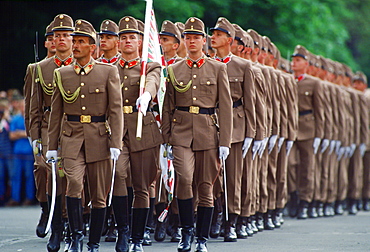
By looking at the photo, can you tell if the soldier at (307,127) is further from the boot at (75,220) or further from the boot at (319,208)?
the boot at (75,220)

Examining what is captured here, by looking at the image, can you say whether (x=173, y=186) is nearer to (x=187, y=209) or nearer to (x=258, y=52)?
(x=187, y=209)

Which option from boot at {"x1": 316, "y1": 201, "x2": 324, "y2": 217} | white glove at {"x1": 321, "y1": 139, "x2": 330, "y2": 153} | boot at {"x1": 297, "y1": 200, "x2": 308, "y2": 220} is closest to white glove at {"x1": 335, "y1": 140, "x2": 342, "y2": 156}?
white glove at {"x1": 321, "y1": 139, "x2": 330, "y2": 153}

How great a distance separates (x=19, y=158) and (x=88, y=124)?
8.60 meters

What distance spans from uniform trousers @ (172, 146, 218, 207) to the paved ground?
713 millimetres

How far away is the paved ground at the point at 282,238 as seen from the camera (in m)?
10.6

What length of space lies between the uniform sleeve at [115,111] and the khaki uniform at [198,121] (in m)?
0.89

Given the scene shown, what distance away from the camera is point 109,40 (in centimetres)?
1080

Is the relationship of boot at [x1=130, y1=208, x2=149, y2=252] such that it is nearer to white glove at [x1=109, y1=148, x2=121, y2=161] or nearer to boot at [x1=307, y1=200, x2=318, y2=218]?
white glove at [x1=109, y1=148, x2=121, y2=161]

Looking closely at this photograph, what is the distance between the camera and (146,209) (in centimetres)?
984

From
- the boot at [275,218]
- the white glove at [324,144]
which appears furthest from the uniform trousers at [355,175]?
the boot at [275,218]

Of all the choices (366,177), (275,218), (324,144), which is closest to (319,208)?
(324,144)

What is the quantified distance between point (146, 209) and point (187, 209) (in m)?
0.42

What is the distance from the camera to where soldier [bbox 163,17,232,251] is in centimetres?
984

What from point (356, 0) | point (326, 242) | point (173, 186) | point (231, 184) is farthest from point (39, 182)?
point (356, 0)
